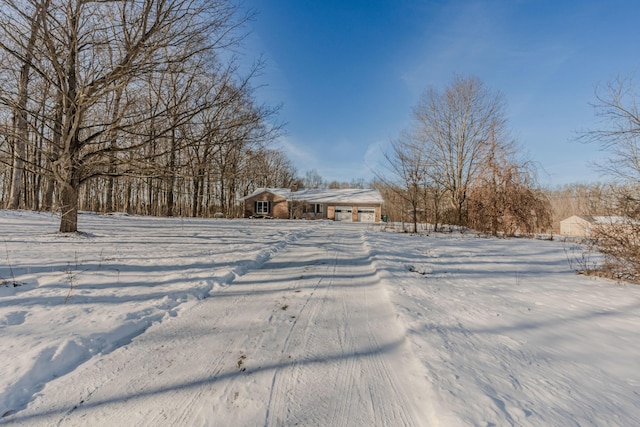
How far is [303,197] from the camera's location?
122 ft

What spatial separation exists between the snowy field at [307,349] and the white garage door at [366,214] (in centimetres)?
3065

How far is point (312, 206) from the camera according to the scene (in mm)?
36781

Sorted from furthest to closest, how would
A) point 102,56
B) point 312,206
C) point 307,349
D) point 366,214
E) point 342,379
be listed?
point 312,206 < point 366,214 < point 102,56 < point 307,349 < point 342,379

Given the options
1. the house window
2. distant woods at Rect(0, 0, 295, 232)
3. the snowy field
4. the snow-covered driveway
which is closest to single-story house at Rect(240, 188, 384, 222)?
the house window

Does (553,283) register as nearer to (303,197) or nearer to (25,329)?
(25,329)

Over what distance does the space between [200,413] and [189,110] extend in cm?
669

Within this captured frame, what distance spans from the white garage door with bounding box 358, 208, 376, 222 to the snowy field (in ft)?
101

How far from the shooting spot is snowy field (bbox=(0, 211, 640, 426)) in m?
1.71

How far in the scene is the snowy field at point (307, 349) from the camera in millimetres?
1715

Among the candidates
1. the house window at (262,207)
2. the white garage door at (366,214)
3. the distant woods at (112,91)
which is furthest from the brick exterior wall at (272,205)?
the distant woods at (112,91)

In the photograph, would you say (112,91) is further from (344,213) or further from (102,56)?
(344,213)

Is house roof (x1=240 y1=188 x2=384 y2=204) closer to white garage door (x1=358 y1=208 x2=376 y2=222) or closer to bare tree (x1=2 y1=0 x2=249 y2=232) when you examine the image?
white garage door (x1=358 y1=208 x2=376 y2=222)

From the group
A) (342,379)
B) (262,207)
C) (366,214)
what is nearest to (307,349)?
(342,379)

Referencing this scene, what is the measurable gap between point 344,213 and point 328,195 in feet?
13.0
